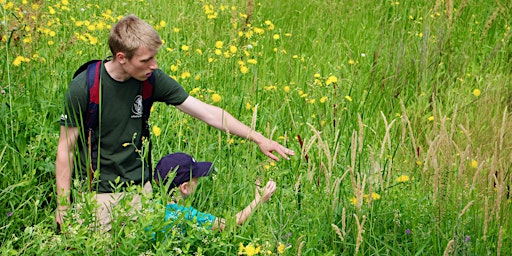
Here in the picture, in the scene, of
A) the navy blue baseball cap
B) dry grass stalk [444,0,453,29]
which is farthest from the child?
dry grass stalk [444,0,453,29]

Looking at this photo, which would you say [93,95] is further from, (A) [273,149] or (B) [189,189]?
(A) [273,149]

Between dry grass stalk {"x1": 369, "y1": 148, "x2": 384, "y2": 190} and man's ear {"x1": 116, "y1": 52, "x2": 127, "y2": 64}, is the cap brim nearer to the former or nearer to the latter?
man's ear {"x1": 116, "y1": 52, "x2": 127, "y2": 64}

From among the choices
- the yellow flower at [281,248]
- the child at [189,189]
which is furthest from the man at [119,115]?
Answer: the yellow flower at [281,248]

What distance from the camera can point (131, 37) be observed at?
3391mm

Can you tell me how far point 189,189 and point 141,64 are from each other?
0.63 meters

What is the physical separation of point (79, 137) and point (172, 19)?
2730mm

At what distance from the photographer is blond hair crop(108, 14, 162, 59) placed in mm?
3361

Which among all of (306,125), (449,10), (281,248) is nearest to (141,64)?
(281,248)

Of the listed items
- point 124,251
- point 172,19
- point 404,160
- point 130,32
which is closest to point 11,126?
point 130,32

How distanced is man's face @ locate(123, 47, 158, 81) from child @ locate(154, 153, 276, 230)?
43 cm

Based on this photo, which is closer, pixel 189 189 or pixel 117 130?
pixel 117 130

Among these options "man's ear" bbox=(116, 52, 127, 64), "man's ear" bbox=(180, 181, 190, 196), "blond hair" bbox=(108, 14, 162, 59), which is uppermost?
"blond hair" bbox=(108, 14, 162, 59)

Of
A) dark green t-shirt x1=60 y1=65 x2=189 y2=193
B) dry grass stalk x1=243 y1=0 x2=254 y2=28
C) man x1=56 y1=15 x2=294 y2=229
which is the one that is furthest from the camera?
dry grass stalk x1=243 y1=0 x2=254 y2=28

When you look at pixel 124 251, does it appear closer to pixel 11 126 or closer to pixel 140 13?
pixel 11 126
